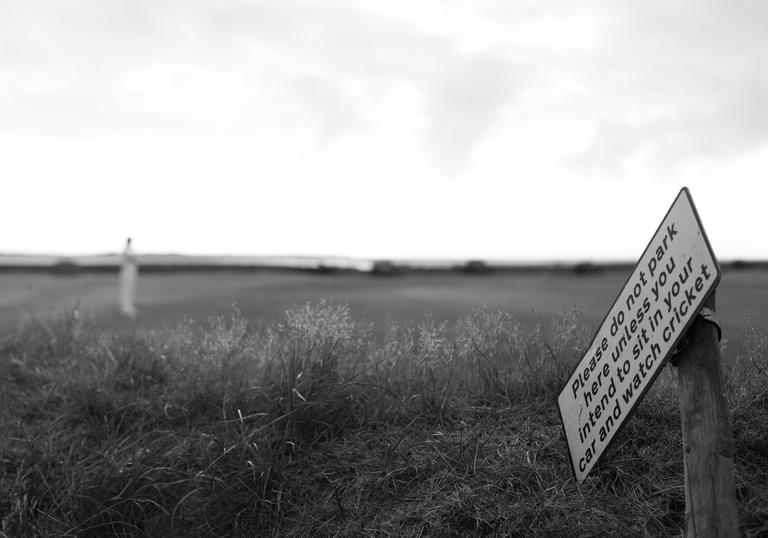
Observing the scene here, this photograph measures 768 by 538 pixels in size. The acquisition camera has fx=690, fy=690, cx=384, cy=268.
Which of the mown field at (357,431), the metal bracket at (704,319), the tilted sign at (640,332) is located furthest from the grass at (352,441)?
the metal bracket at (704,319)

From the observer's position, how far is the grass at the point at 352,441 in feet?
11.8

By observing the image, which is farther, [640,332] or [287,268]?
[287,268]

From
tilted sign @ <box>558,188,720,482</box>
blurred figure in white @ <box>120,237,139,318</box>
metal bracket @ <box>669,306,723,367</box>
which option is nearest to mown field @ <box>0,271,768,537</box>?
tilted sign @ <box>558,188,720,482</box>

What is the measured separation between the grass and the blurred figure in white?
199 cm

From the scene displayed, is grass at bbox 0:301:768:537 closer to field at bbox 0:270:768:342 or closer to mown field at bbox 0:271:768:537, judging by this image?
mown field at bbox 0:271:768:537

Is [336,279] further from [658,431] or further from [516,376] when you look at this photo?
[658,431]

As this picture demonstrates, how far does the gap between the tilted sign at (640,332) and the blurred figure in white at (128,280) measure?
211 inches

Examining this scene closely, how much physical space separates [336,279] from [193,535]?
3.91m

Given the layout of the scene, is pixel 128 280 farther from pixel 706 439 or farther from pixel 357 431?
pixel 706 439

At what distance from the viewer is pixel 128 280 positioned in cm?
840

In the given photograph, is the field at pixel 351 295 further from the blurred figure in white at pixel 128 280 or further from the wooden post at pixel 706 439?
the wooden post at pixel 706 439

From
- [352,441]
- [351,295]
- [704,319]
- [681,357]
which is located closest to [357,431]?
[352,441]

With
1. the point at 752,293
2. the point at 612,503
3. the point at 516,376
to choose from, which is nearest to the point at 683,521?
the point at 612,503

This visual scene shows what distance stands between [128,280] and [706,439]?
23.2ft
